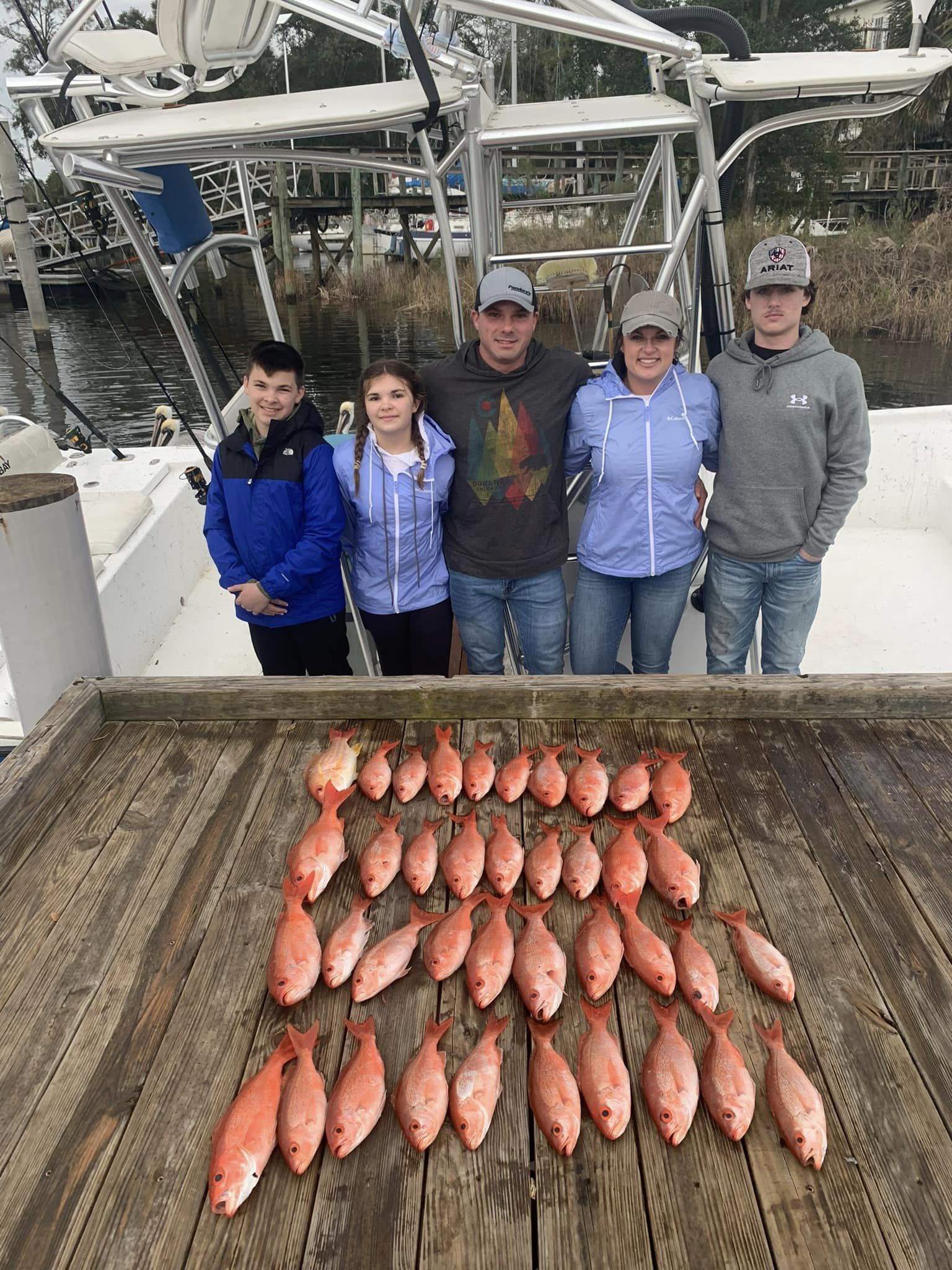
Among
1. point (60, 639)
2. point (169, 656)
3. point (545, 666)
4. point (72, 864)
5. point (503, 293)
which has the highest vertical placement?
point (503, 293)

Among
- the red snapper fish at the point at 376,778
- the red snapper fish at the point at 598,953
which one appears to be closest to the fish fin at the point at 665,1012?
the red snapper fish at the point at 598,953

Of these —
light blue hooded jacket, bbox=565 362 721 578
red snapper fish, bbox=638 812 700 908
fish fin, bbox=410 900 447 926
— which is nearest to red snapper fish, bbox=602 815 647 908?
red snapper fish, bbox=638 812 700 908

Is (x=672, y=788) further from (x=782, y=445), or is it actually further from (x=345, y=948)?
(x=782, y=445)

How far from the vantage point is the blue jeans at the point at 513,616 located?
3.65 metres

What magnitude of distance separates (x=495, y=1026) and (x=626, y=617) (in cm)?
222

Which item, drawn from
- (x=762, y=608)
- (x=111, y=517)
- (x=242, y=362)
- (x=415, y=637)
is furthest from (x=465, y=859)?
(x=242, y=362)

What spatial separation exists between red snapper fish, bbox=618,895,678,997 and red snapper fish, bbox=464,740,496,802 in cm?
64

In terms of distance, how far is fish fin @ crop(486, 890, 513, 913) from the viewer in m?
2.21

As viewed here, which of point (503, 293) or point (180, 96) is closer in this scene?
point (503, 293)

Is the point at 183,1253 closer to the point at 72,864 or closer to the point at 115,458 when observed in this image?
the point at 72,864

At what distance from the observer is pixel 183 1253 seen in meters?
1.54

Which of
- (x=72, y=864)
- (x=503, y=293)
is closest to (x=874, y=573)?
(x=503, y=293)

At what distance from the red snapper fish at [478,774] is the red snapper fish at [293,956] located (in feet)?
2.18

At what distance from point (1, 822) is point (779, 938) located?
7.27 feet
